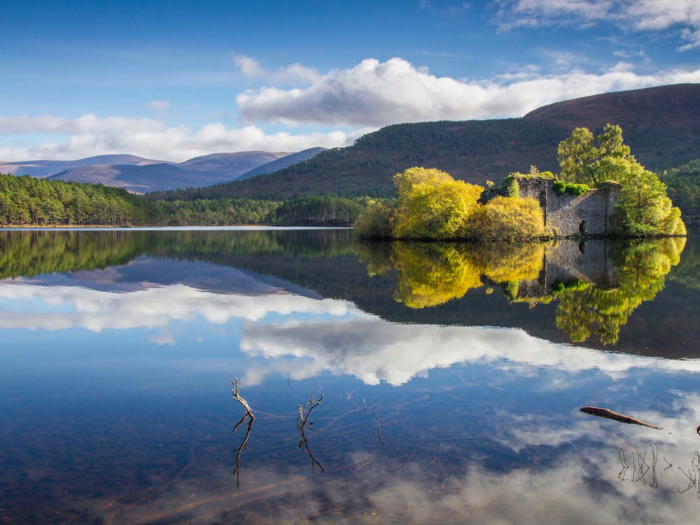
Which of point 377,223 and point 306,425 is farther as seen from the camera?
point 377,223

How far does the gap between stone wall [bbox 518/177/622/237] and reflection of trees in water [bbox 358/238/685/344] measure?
2010 cm

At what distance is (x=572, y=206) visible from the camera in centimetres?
5238

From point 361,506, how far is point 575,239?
5192 cm

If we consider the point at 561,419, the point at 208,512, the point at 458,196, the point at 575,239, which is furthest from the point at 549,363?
the point at 575,239

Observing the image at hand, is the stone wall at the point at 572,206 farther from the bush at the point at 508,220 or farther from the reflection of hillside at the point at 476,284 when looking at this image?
the reflection of hillside at the point at 476,284

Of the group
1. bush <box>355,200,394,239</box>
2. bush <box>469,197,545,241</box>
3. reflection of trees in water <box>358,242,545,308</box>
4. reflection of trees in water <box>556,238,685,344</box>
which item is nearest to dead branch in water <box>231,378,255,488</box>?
reflection of trees in water <box>556,238,685,344</box>

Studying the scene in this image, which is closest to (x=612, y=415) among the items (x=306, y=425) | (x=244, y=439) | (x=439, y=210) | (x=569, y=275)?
(x=306, y=425)

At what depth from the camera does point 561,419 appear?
682cm

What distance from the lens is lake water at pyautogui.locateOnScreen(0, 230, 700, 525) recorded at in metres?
4.97

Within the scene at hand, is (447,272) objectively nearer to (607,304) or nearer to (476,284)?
(476,284)

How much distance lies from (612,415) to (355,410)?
3.15m

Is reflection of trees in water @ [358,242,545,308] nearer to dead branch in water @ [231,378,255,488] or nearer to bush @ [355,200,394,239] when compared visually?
dead branch in water @ [231,378,255,488]

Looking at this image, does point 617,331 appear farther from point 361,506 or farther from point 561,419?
point 361,506

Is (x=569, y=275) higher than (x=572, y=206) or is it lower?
lower
